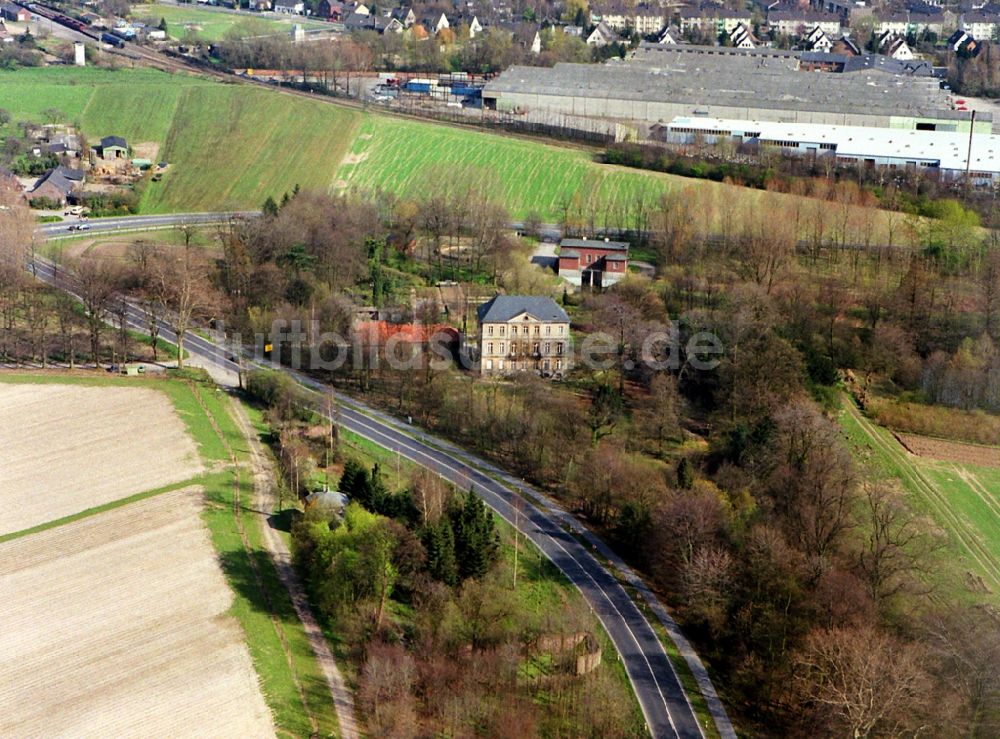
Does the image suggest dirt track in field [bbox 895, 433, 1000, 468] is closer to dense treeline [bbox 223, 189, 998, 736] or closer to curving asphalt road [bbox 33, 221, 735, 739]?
dense treeline [bbox 223, 189, 998, 736]

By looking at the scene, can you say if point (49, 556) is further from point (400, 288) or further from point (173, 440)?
point (400, 288)

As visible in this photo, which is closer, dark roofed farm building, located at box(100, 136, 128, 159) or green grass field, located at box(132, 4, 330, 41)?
dark roofed farm building, located at box(100, 136, 128, 159)

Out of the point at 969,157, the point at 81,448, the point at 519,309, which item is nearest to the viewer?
the point at 81,448

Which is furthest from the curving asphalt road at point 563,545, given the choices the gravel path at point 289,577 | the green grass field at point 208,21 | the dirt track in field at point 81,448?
the green grass field at point 208,21

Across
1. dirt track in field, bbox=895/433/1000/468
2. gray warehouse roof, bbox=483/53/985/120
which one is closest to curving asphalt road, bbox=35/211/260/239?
gray warehouse roof, bbox=483/53/985/120

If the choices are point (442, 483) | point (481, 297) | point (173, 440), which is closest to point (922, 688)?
point (442, 483)

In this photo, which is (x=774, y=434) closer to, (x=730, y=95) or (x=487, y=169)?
(x=487, y=169)

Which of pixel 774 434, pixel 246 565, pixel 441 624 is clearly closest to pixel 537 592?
pixel 441 624
